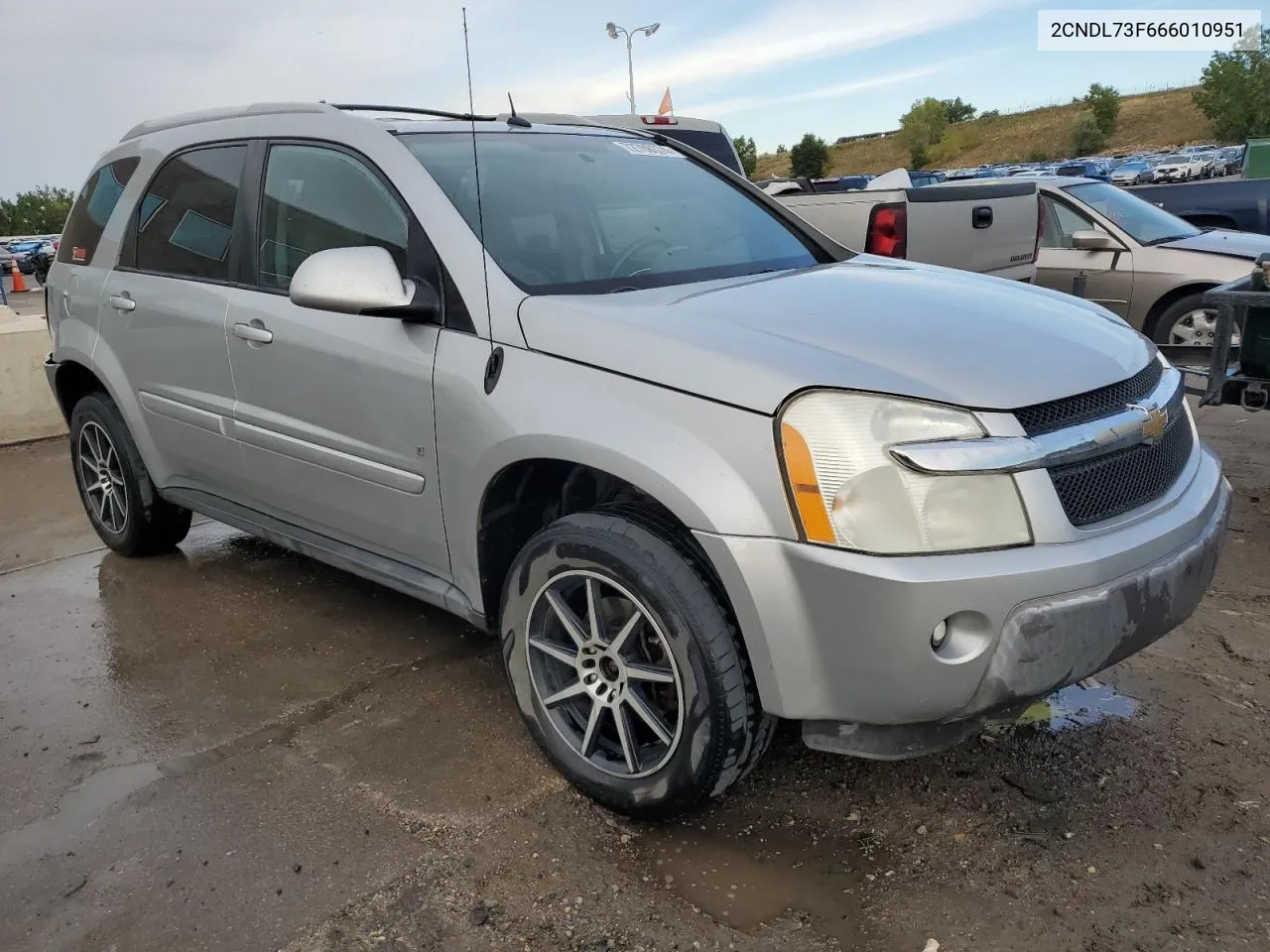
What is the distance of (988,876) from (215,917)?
1.79m

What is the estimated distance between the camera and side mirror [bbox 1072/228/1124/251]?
8.23 metres

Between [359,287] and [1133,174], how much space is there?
3636 centimetres

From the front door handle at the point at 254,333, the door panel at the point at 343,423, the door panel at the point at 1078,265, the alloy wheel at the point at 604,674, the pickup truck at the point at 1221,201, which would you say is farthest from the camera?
the pickup truck at the point at 1221,201

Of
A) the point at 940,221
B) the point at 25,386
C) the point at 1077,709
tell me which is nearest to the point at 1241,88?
the point at 940,221

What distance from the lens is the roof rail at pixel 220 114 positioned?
353 centimetres

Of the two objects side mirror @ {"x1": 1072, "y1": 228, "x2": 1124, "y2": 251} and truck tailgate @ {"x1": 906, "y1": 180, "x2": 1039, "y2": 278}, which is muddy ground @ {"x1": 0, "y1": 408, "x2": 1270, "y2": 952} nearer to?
truck tailgate @ {"x1": 906, "y1": 180, "x2": 1039, "y2": 278}

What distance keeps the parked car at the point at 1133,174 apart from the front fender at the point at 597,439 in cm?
3216

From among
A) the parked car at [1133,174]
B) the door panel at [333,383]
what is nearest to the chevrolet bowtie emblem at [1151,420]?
the door panel at [333,383]

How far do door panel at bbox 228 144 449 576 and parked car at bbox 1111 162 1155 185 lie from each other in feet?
104

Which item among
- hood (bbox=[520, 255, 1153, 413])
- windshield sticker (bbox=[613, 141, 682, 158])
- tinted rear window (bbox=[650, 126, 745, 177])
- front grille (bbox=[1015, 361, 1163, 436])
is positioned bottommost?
front grille (bbox=[1015, 361, 1163, 436])

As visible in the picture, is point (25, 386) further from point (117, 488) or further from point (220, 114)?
point (220, 114)

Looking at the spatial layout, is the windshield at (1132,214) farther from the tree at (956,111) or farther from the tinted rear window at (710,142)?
the tree at (956,111)

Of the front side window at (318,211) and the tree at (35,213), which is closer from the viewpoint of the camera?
the front side window at (318,211)

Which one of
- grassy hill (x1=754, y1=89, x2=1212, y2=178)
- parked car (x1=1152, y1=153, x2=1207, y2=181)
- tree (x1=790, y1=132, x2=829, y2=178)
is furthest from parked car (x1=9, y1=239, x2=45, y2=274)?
grassy hill (x1=754, y1=89, x2=1212, y2=178)
